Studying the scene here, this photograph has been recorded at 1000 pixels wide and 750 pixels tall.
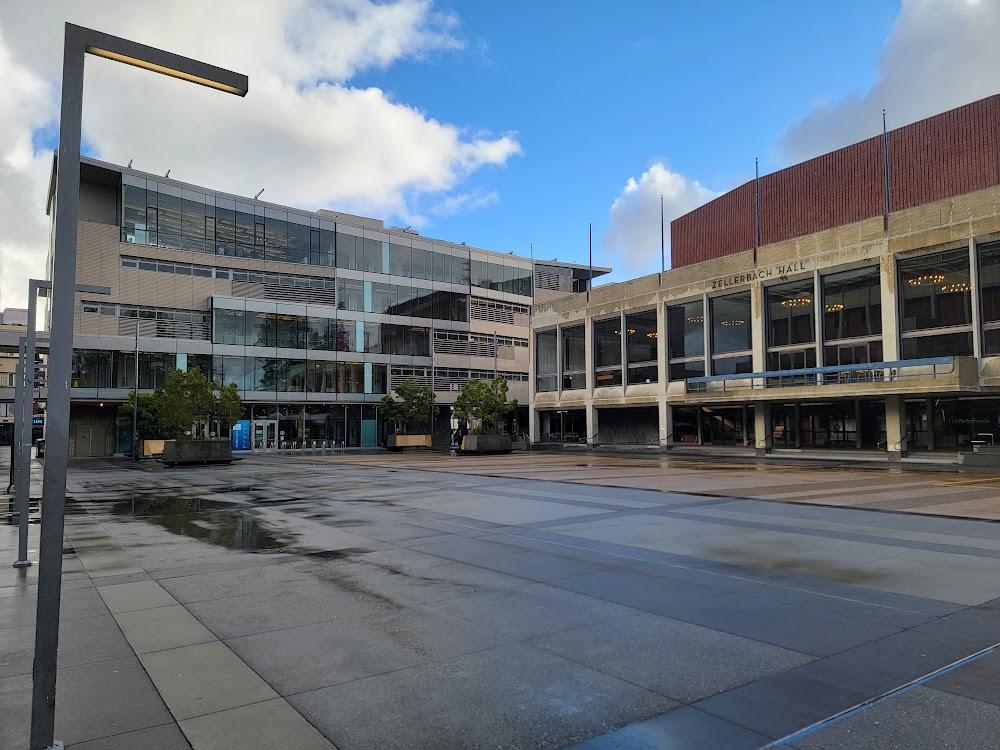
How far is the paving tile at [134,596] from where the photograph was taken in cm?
754

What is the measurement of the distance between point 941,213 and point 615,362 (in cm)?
2718

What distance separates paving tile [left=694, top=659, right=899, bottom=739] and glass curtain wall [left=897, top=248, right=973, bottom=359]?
38.0 metres

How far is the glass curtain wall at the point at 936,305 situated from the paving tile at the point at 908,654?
36688mm

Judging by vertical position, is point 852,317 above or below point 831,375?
above

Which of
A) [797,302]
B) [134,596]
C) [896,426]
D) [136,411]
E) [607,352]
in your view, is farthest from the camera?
[607,352]

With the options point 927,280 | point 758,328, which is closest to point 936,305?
point 927,280

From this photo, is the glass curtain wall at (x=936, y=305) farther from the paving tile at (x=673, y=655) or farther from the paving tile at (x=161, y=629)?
the paving tile at (x=161, y=629)

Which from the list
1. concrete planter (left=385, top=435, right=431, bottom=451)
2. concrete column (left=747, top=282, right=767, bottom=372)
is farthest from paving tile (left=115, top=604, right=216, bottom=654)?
concrete planter (left=385, top=435, right=431, bottom=451)

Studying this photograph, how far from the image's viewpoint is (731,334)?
4894cm

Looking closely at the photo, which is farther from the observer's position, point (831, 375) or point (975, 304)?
point (831, 375)

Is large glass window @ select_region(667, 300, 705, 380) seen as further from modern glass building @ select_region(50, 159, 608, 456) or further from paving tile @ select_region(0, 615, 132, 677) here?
paving tile @ select_region(0, 615, 132, 677)

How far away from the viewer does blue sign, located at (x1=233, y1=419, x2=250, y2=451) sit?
61.3m

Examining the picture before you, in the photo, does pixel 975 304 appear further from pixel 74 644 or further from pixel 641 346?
pixel 74 644

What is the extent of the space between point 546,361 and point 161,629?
60.6 metres
